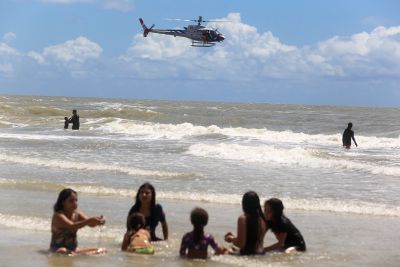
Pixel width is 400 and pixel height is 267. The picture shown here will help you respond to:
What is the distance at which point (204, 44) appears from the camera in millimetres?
40531

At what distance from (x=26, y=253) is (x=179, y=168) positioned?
1017 centimetres

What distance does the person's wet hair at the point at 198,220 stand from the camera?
24.4 feet

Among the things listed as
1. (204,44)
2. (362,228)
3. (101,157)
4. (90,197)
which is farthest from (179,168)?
(204,44)

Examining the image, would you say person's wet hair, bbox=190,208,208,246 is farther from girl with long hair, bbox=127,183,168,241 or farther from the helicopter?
the helicopter

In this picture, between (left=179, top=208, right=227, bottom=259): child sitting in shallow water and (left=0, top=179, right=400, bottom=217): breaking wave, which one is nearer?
(left=179, top=208, right=227, bottom=259): child sitting in shallow water

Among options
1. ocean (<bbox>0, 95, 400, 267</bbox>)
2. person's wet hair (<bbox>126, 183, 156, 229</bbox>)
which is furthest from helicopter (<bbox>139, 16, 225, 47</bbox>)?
person's wet hair (<bbox>126, 183, 156, 229</bbox>)

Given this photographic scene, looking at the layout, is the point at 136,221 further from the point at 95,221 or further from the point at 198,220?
the point at 198,220

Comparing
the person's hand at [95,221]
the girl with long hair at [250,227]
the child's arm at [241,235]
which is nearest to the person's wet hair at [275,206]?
the girl with long hair at [250,227]

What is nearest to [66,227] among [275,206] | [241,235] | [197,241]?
[197,241]

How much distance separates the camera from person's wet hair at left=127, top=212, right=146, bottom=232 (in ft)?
25.9

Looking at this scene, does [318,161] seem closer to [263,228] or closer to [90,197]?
[90,197]

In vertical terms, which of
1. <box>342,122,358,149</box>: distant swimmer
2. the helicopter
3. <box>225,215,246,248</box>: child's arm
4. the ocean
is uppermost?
the helicopter

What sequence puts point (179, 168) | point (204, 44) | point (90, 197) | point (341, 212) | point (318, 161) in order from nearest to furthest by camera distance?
point (341, 212) → point (90, 197) → point (179, 168) → point (318, 161) → point (204, 44)

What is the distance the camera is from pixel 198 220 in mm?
7500
